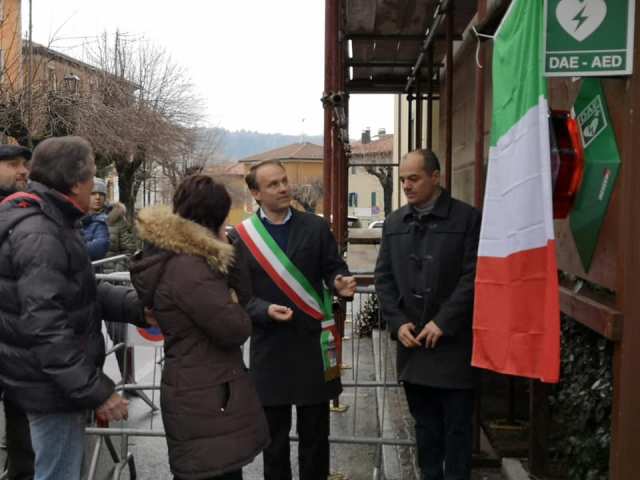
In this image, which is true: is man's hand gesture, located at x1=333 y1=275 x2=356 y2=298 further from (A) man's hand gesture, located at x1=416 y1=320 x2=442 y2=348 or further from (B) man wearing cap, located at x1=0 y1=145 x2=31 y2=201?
(B) man wearing cap, located at x1=0 y1=145 x2=31 y2=201

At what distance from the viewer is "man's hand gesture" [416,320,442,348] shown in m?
3.47

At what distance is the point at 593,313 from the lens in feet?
9.08

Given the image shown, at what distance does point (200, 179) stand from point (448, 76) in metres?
2.75

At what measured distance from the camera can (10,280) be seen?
2883 mm

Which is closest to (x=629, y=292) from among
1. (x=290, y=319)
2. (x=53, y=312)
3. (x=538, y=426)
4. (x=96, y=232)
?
(x=538, y=426)

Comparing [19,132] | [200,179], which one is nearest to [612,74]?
[200,179]

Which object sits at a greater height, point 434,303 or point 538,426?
point 434,303

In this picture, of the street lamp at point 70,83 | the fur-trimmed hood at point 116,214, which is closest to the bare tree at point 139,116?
the street lamp at point 70,83

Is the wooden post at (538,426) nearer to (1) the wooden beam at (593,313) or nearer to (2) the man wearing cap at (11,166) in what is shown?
(1) the wooden beam at (593,313)

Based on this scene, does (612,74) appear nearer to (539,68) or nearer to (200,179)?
(539,68)

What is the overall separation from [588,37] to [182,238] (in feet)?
5.38

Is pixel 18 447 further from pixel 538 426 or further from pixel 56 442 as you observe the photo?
pixel 538 426

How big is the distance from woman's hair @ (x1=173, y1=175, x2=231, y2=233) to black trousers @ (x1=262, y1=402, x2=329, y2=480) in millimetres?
1160

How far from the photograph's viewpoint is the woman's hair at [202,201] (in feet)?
10.2
